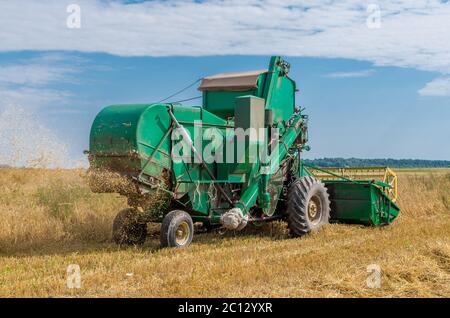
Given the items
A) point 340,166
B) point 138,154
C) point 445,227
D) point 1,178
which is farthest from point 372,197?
point 1,178

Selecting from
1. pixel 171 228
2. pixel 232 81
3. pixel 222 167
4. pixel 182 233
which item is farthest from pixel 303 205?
pixel 171 228

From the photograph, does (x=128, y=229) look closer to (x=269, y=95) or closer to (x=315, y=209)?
(x=269, y=95)

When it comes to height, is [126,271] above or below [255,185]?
below

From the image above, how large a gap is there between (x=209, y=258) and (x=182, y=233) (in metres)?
1.12

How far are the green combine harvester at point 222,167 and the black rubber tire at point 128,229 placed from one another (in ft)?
0.06

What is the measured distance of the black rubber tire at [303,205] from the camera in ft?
35.3

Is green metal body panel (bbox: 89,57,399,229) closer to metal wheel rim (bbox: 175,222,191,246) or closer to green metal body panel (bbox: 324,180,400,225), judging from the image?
green metal body panel (bbox: 324,180,400,225)

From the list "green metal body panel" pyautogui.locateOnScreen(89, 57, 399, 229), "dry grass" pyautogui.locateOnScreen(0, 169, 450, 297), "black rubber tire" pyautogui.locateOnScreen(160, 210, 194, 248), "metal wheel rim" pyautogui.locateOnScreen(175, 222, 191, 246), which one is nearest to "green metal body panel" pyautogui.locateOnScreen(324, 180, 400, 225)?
"green metal body panel" pyautogui.locateOnScreen(89, 57, 399, 229)

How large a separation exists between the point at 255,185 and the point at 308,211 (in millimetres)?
1523

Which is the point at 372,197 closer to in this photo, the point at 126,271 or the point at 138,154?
the point at 138,154

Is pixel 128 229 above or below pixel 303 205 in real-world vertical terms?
below

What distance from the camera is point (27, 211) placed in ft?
39.3

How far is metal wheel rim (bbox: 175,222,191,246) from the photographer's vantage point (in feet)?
30.4

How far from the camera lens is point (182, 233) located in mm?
9367
